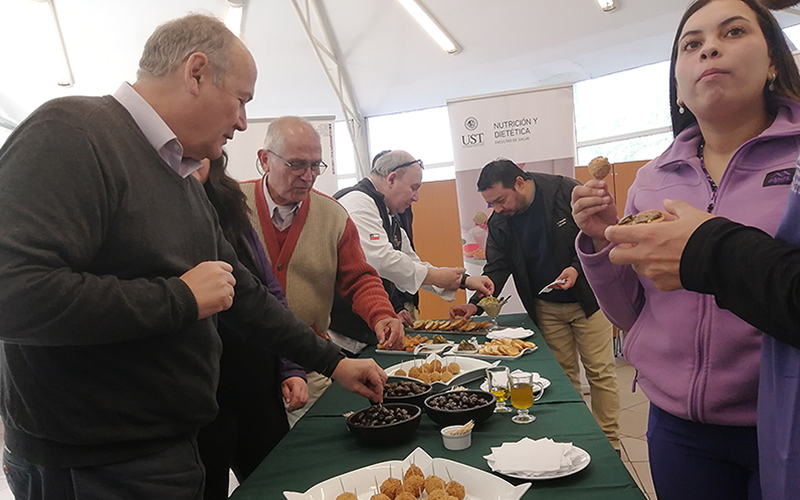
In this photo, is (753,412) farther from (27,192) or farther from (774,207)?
(27,192)

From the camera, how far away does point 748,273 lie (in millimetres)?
749

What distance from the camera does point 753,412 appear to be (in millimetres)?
1040

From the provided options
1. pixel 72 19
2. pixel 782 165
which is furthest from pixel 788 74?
pixel 72 19

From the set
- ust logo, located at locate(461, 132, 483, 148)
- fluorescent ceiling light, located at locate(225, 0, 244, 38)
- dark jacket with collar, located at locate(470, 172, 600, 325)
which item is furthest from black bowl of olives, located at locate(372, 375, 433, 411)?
fluorescent ceiling light, located at locate(225, 0, 244, 38)

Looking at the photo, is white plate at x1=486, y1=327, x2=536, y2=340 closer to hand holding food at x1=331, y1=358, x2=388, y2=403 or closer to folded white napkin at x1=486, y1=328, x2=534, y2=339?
folded white napkin at x1=486, y1=328, x2=534, y2=339

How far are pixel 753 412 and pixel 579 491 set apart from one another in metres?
0.37

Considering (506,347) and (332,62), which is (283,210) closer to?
(506,347)

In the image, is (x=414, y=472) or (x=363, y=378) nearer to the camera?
(x=414, y=472)

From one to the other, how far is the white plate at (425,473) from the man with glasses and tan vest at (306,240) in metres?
1.07

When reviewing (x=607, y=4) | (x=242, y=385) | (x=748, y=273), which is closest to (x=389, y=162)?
(x=242, y=385)

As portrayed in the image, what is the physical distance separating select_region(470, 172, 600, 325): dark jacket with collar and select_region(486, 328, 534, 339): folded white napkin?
54cm

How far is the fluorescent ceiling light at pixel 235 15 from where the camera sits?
5.96 meters

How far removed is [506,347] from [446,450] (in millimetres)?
1026

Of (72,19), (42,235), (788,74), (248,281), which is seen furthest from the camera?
(72,19)
